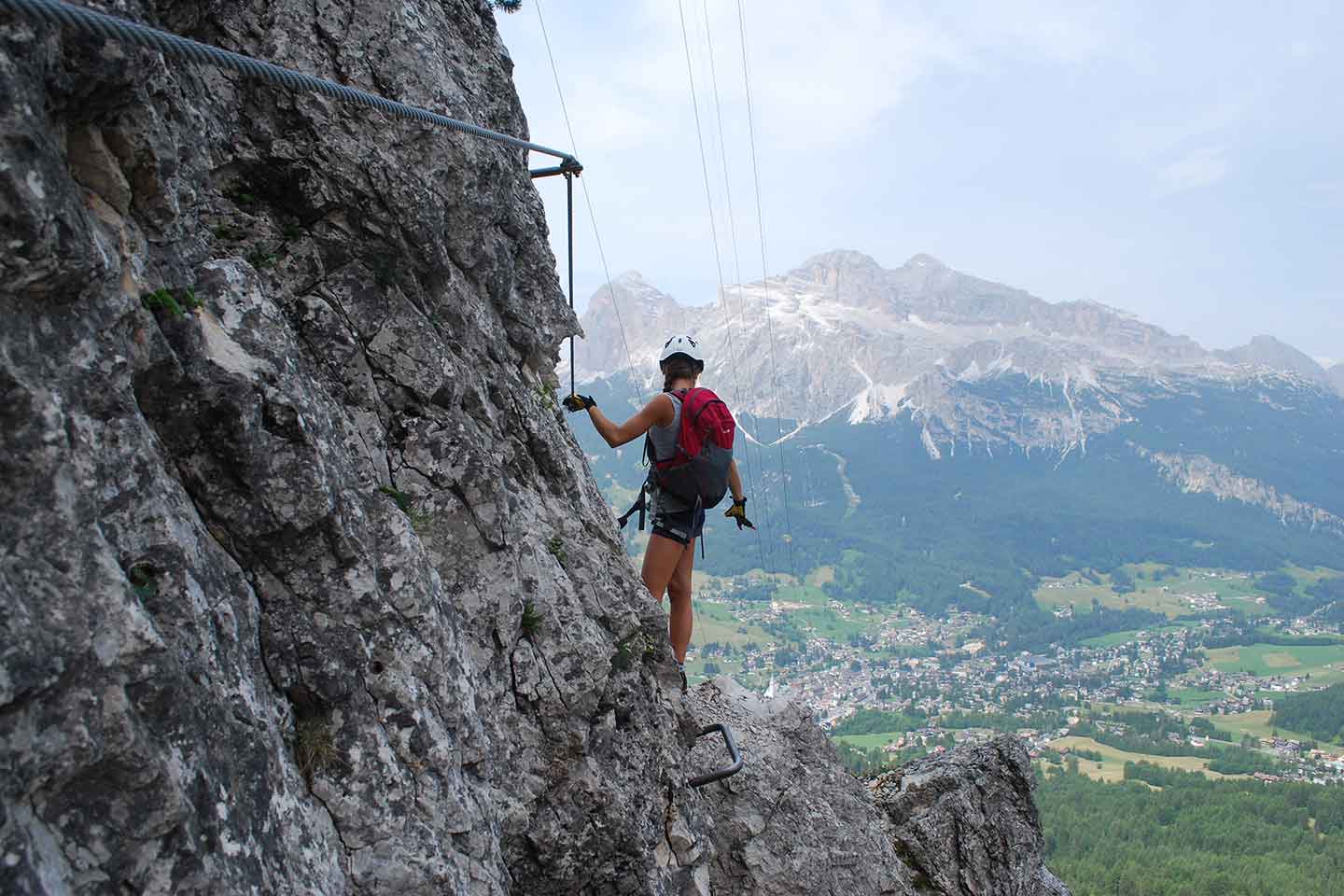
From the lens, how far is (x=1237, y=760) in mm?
123875

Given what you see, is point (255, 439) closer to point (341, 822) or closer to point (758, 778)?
point (341, 822)

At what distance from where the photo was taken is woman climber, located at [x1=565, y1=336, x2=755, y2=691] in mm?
9766

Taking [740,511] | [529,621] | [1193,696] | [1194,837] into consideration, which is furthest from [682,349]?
[1193,696]

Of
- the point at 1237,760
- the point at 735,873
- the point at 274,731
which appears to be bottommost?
the point at 1237,760

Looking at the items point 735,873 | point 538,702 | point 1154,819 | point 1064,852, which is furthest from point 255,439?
point 1154,819

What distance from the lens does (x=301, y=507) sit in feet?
17.5

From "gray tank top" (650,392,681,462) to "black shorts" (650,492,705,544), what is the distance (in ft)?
1.81

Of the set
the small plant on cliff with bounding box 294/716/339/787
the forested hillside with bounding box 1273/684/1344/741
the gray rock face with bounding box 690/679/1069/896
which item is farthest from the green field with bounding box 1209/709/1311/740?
the small plant on cliff with bounding box 294/716/339/787

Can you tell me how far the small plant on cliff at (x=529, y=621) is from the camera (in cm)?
754

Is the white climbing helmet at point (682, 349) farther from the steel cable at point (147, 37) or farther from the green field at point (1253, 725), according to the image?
the green field at point (1253, 725)

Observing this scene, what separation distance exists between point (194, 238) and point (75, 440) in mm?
2173

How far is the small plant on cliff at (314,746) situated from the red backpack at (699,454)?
535 cm

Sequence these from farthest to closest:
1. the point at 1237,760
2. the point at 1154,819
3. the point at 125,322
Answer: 1. the point at 1237,760
2. the point at 1154,819
3. the point at 125,322

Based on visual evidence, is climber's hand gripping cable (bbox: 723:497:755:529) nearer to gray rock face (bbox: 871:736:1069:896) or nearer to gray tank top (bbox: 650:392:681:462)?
gray tank top (bbox: 650:392:681:462)
